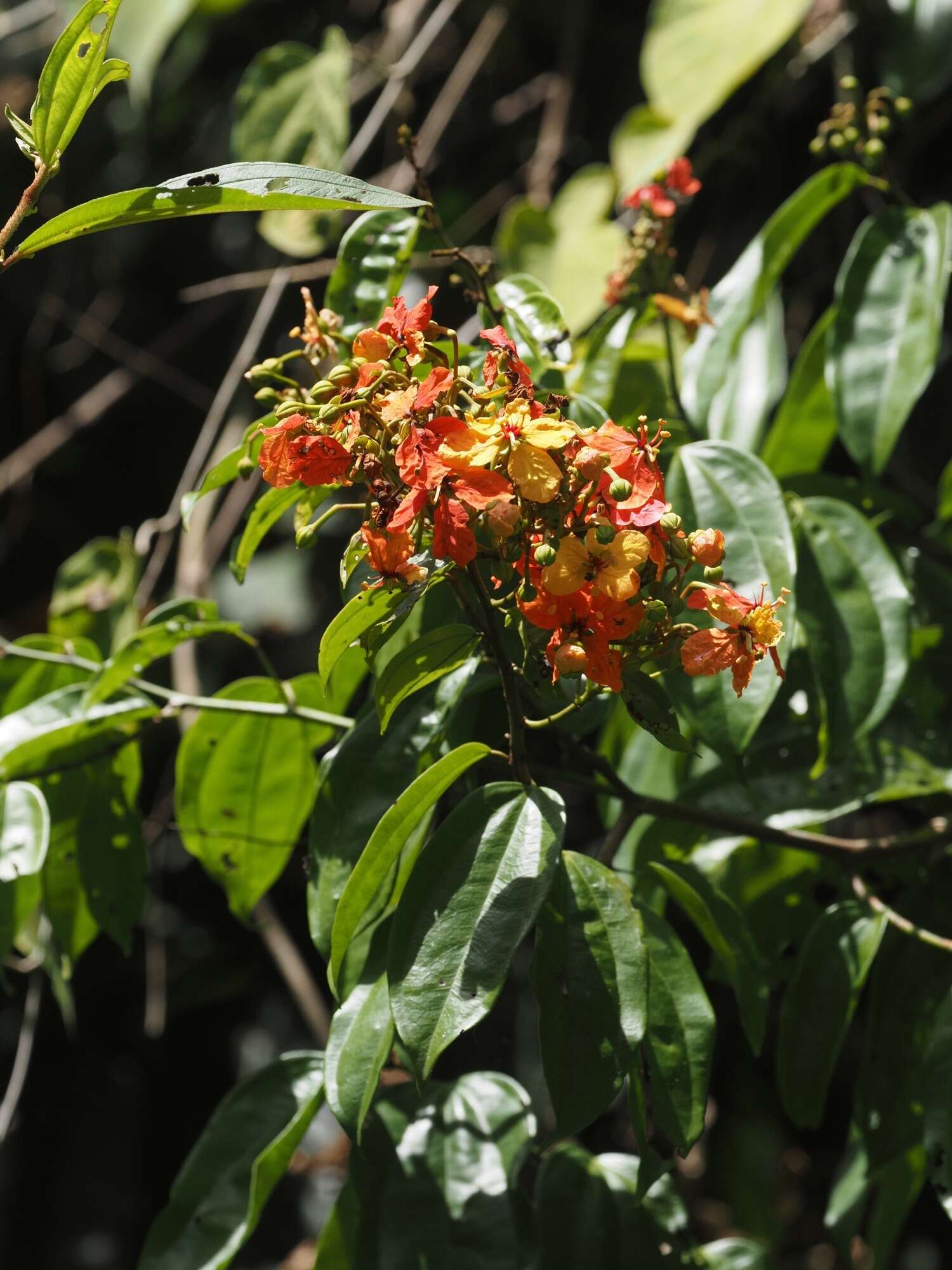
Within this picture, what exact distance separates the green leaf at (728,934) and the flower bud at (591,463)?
0.37m

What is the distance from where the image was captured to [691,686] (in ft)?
3.33

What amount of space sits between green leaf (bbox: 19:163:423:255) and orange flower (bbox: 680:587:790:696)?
308 mm

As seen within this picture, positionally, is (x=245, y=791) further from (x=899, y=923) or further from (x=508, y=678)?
(x=899, y=923)

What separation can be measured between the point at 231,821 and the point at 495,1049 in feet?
2.75

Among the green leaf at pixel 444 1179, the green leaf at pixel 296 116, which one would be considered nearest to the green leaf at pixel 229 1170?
the green leaf at pixel 444 1179

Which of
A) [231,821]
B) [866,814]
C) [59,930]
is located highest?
[231,821]

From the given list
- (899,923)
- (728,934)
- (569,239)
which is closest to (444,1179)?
(728,934)

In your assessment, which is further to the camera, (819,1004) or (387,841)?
(819,1004)

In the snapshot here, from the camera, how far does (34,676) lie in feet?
4.47

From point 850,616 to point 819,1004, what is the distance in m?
0.35

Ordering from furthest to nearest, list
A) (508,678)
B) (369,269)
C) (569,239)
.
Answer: (569,239) < (369,269) < (508,678)

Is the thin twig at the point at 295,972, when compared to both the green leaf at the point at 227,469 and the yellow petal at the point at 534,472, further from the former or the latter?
the yellow petal at the point at 534,472

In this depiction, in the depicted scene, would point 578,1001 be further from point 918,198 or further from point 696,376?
point 918,198

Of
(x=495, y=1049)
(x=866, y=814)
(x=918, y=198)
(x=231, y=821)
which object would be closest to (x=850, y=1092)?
(x=866, y=814)
